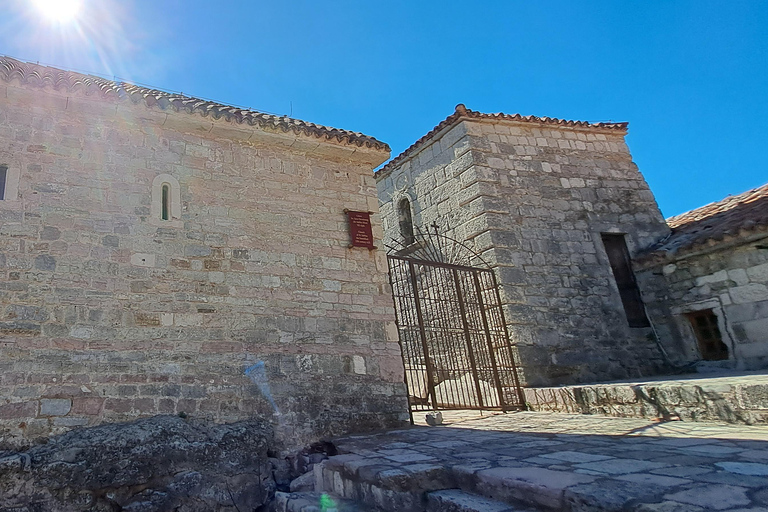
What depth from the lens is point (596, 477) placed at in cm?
261

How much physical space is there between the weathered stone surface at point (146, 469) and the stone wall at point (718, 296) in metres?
7.25

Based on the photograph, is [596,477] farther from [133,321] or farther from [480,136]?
[480,136]

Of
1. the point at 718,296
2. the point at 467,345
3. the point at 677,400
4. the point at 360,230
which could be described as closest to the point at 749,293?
the point at 718,296

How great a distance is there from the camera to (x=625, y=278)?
29.9 ft

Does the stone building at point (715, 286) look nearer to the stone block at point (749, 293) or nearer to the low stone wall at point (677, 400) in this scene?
the stone block at point (749, 293)

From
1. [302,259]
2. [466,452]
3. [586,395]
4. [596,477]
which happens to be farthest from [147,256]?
[586,395]

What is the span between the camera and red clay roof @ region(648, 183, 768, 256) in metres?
7.61

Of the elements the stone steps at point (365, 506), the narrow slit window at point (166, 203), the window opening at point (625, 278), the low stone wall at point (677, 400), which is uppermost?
the narrow slit window at point (166, 203)

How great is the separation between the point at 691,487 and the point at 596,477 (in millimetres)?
443

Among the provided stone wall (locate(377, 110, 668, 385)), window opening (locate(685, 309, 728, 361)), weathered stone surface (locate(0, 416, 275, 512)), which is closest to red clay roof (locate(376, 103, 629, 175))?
stone wall (locate(377, 110, 668, 385))

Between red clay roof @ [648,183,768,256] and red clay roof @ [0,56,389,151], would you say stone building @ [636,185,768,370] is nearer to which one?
red clay roof @ [648,183,768,256]

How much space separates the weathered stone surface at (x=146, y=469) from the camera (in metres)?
3.96

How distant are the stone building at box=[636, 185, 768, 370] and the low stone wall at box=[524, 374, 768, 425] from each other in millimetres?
2460

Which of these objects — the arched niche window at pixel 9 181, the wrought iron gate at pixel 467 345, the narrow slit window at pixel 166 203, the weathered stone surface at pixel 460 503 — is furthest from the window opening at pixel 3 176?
the weathered stone surface at pixel 460 503
